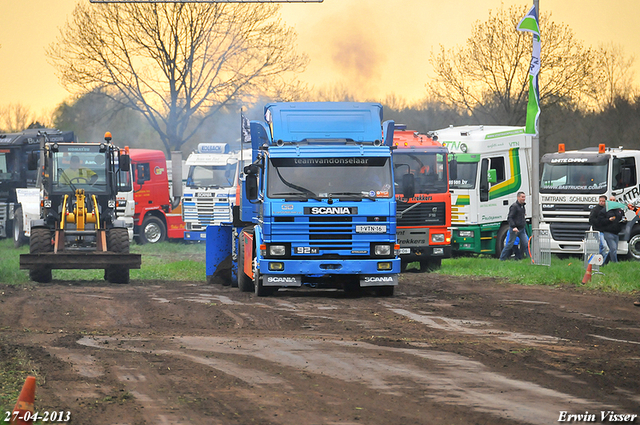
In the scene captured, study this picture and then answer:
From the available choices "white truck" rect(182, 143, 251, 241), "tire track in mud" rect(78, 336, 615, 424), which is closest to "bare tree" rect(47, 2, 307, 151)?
"white truck" rect(182, 143, 251, 241)

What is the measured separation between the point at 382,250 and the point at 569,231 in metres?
11.9

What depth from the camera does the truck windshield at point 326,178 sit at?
47.9 feet

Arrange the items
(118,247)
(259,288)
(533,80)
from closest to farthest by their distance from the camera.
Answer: (259,288), (118,247), (533,80)

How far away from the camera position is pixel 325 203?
570 inches

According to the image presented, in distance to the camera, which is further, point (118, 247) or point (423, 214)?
point (423, 214)

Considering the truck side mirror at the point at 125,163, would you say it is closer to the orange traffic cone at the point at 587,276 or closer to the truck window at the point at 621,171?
the orange traffic cone at the point at 587,276

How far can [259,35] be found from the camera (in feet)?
129

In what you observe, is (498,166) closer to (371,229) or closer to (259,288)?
(371,229)

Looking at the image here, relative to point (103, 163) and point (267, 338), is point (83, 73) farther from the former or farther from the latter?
point (267, 338)

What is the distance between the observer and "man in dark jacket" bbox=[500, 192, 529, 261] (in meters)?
23.4

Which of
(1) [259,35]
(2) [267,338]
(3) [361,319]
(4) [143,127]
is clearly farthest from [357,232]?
(4) [143,127]

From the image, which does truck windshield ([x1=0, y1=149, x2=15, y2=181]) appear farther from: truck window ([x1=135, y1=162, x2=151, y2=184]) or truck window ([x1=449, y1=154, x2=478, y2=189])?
truck window ([x1=449, y1=154, x2=478, y2=189])

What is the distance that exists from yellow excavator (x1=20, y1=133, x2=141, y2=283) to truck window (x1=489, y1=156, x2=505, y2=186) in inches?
412

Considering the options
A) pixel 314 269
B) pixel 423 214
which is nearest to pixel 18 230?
pixel 423 214
